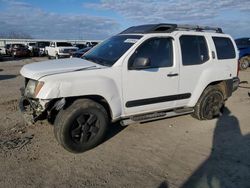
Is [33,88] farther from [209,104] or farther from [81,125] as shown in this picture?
[209,104]

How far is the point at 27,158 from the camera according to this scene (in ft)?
13.5

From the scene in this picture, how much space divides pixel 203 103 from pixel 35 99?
11.9 ft

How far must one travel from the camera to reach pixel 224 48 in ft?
20.3

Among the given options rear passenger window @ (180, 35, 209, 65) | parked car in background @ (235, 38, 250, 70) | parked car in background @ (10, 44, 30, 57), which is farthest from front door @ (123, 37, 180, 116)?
parked car in background @ (10, 44, 30, 57)

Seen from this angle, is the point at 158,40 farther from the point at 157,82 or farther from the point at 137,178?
the point at 137,178

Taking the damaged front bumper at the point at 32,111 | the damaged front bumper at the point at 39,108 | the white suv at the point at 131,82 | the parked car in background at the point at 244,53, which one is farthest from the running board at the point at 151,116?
the parked car in background at the point at 244,53

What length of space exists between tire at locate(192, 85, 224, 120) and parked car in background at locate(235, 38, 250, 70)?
37.4 ft

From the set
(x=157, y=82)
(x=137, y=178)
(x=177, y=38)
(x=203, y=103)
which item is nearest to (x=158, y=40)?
(x=177, y=38)

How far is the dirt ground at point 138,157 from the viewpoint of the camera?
140 inches

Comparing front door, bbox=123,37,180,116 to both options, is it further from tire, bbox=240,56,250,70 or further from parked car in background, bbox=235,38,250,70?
tire, bbox=240,56,250,70

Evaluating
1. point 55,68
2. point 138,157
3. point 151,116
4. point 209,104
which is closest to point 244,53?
point 209,104

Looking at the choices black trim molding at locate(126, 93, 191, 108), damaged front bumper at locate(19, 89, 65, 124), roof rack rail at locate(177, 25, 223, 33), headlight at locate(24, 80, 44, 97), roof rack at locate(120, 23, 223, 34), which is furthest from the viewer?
roof rack rail at locate(177, 25, 223, 33)

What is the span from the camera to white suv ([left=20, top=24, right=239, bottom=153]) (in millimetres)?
4102

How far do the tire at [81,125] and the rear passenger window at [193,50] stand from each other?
2117 mm
